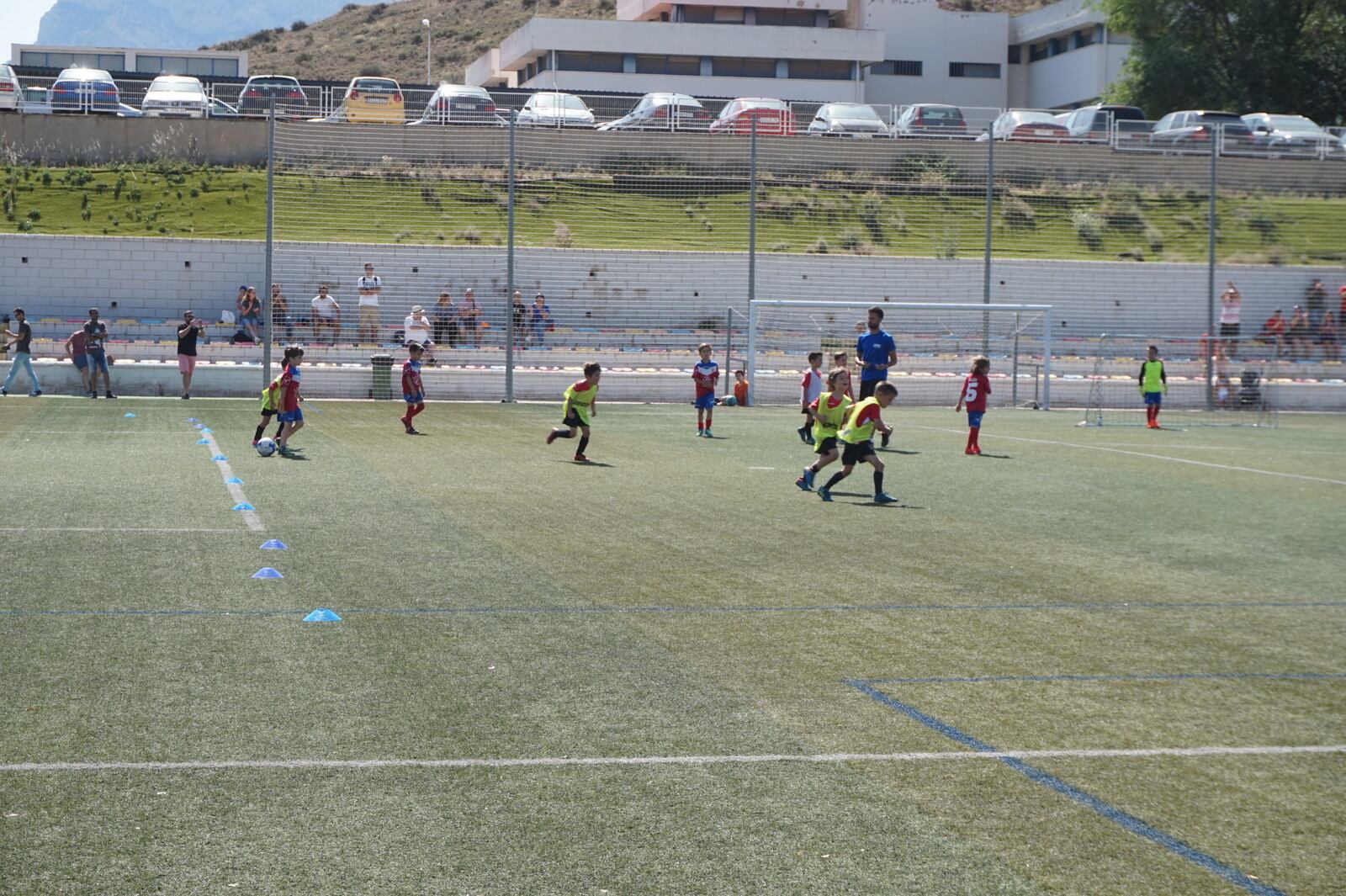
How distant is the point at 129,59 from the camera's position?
2707 inches

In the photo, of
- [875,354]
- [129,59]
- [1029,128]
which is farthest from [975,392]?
[129,59]

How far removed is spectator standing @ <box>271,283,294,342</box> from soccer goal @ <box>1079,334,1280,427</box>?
53.5 feet

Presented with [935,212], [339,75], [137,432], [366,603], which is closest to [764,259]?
[935,212]

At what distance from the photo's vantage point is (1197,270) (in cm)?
3656

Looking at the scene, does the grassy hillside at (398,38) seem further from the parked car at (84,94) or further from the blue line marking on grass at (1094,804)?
the blue line marking on grass at (1094,804)

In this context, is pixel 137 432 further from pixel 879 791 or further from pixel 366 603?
pixel 879 791

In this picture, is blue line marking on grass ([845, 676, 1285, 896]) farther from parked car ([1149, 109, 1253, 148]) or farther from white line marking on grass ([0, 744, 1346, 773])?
parked car ([1149, 109, 1253, 148])

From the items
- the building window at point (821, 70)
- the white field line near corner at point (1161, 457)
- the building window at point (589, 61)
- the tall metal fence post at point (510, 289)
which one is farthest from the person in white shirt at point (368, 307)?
the building window at point (821, 70)

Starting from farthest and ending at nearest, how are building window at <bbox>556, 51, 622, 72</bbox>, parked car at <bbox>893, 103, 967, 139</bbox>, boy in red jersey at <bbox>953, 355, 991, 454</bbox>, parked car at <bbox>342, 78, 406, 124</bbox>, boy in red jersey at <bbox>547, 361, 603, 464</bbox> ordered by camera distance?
building window at <bbox>556, 51, 622, 72</bbox> < parked car at <bbox>893, 103, 967, 139</bbox> < parked car at <bbox>342, 78, 406, 124</bbox> < boy in red jersey at <bbox>953, 355, 991, 454</bbox> < boy in red jersey at <bbox>547, 361, 603, 464</bbox>

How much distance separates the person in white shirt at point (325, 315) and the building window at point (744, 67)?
38007 millimetres

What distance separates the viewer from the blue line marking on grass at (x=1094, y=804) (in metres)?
4.94

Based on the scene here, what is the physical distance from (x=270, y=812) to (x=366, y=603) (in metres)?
3.91

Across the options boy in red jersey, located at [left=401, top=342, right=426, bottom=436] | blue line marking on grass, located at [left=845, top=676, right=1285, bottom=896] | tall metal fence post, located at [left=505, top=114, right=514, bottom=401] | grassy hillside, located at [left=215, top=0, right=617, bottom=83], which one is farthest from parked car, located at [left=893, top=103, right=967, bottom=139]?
grassy hillside, located at [left=215, top=0, right=617, bottom=83]

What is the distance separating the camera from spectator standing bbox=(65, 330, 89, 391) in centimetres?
2681
